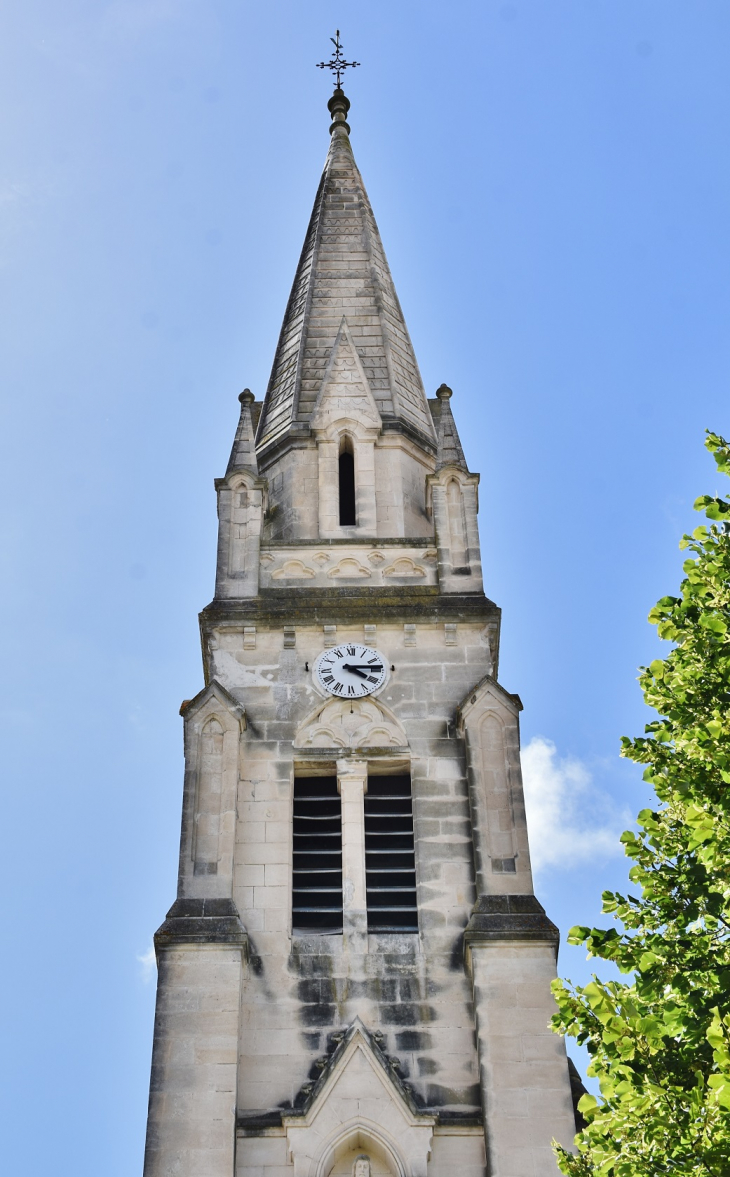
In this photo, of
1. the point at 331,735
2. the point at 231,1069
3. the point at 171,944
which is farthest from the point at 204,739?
the point at 231,1069

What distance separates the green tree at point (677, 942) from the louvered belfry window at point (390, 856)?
7.31m

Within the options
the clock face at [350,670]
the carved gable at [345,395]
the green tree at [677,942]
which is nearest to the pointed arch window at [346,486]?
the carved gable at [345,395]

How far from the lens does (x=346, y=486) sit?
27641 mm

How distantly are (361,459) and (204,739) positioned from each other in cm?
709

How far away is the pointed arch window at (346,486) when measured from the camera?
2703 centimetres

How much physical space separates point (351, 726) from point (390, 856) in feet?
6.64

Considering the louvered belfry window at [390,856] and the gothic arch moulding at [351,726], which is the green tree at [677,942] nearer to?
the louvered belfry window at [390,856]

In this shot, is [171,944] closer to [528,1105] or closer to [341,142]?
[528,1105]

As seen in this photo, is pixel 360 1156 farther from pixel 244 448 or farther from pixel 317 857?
pixel 244 448

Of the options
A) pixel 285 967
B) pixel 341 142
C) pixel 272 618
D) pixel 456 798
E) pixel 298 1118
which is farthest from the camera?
pixel 341 142

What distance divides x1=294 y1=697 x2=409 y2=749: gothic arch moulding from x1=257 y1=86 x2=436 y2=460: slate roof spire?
6.74m

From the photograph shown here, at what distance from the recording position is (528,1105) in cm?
1841

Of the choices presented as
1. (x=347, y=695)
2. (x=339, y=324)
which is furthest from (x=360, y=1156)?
(x=339, y=324)

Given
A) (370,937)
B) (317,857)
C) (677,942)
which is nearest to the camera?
(677,942)
